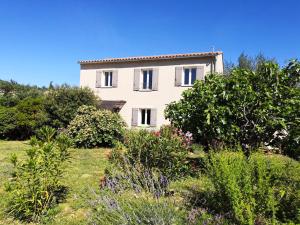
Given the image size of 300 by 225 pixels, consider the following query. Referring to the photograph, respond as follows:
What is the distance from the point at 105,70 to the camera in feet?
71.3

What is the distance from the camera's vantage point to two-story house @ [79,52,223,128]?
62.4 ft

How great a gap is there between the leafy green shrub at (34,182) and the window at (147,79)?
16.0 m

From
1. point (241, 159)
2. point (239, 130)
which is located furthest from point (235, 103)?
point (241, 159)

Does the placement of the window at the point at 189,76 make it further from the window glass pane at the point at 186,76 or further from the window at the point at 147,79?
the window at the point at 147,79

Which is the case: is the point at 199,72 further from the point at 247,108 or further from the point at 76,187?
A: the point at 76,187

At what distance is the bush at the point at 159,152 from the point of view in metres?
6.09

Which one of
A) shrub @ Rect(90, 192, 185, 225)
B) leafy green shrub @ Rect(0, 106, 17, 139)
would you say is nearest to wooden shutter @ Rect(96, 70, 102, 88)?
leafy green shrub @ Rect(0, 106, 17, 139)

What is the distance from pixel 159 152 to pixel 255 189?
2783 mm

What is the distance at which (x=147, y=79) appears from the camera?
67.6 ft

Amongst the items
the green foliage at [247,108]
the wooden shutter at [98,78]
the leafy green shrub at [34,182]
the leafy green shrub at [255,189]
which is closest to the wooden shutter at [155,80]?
the wooden shutter at [98,78]

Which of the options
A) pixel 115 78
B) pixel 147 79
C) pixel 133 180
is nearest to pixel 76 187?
pixel 133 180

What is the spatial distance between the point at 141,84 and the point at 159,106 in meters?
2.14

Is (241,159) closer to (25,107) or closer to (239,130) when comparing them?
(239,130)

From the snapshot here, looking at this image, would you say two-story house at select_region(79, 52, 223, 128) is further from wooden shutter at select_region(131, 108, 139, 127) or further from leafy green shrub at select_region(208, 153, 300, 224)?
leafy green shrub at select_region(208, 153, 300, 224)
